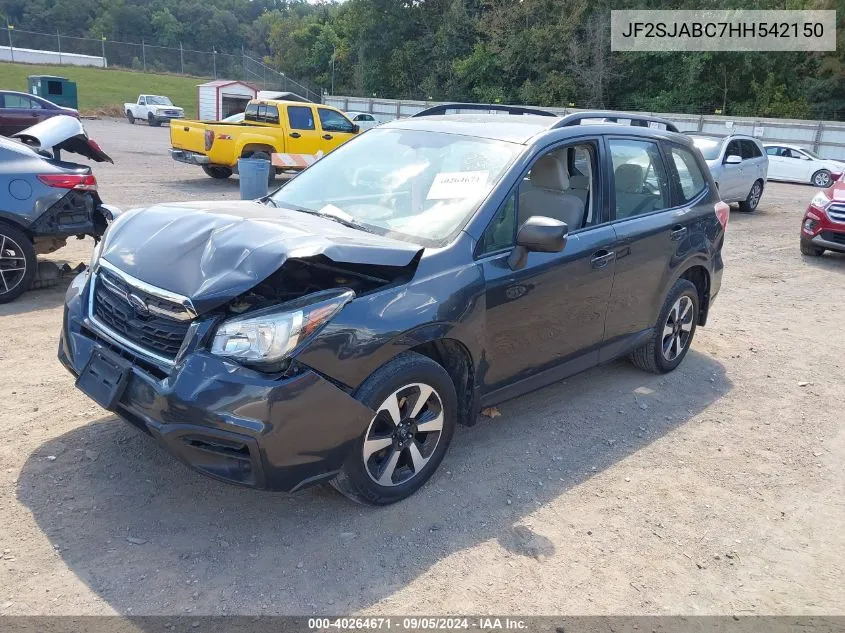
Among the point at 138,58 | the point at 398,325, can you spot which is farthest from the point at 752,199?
the point at 138,58

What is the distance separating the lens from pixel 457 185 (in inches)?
155

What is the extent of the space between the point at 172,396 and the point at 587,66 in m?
44.3

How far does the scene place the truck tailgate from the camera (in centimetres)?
1473

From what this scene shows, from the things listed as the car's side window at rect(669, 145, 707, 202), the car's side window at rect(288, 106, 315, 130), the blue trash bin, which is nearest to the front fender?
the car's side window at rect(669, 145, 707, 202)

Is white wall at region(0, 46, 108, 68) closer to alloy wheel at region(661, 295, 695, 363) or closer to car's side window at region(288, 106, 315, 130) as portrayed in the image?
car's side window at region(288, 106, 315, 130)

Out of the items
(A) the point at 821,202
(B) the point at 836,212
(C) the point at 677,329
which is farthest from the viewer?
(A) the point at 821,202

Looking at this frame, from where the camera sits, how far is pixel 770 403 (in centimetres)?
527

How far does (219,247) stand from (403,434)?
1251 millimetres

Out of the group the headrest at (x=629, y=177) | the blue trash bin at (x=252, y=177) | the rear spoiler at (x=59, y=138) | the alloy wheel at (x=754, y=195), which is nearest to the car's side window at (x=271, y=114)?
the blue trash bin at (x=252, y=177)

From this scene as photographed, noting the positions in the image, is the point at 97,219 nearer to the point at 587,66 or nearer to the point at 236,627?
the point at 236,627

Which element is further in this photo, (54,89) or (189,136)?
(54,89)

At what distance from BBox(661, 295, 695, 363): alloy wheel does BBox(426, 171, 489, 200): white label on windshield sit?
2.24 meters

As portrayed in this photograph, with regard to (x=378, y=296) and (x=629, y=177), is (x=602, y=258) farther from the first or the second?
(x=378, y=296)

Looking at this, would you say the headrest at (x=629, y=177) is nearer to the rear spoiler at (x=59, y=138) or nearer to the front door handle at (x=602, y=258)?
the front door handle at (x=602, y=258)
